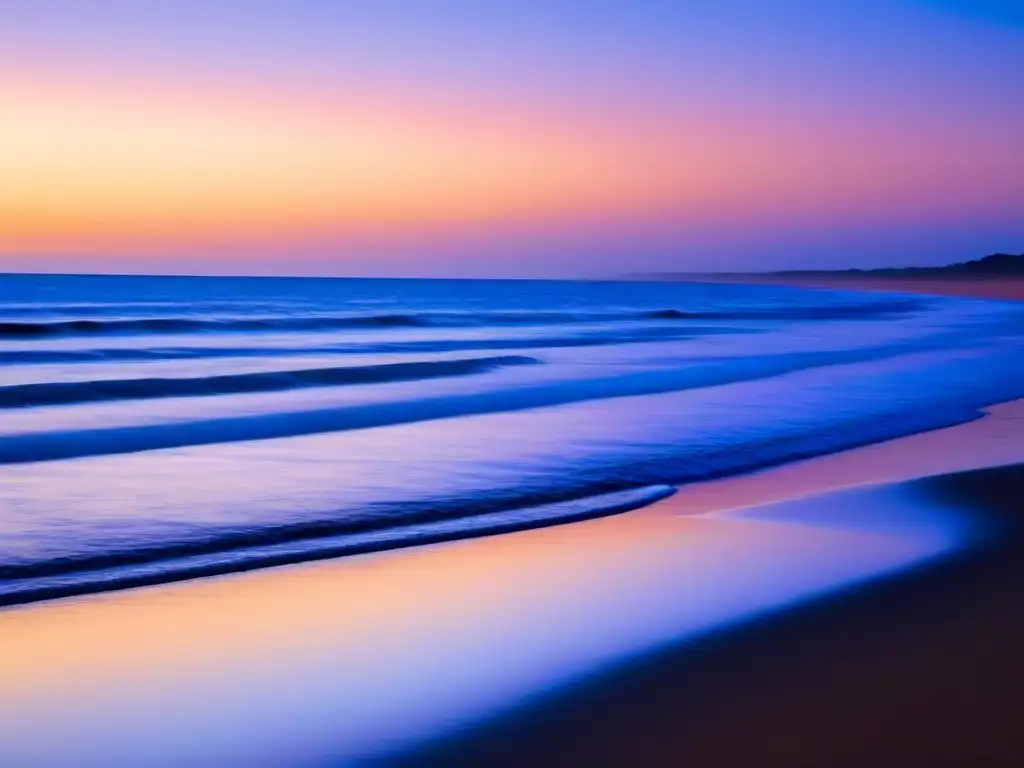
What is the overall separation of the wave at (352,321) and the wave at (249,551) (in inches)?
1142

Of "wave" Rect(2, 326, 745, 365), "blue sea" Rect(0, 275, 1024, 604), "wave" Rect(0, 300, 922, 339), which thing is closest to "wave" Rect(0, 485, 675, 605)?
"blue sea" Rect(0, 275, 1024, 604)

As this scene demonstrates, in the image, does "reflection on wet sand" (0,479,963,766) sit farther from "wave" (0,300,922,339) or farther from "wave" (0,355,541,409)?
"wave" (0,300,922,339)

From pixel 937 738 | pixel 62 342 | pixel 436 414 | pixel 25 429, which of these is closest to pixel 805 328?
pixel 62 342

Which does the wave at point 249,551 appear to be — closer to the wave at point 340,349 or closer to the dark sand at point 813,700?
the dark sand at point 813,700

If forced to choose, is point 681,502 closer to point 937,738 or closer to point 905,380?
point 937,738

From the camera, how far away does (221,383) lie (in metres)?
18.7

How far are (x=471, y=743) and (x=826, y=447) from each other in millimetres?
7807

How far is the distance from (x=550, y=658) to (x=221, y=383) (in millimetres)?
14689

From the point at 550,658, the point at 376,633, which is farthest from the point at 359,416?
the point at 550,658

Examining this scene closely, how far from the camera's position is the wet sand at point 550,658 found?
3.87 meters

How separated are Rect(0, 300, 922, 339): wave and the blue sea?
5.75 metres

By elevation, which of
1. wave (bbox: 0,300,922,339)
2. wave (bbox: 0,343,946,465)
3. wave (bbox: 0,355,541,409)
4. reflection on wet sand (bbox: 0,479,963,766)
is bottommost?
reflection on wet sand (bbox: 0,479,963,766)

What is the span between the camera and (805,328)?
1633 inches

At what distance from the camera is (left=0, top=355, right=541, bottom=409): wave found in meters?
16.7
